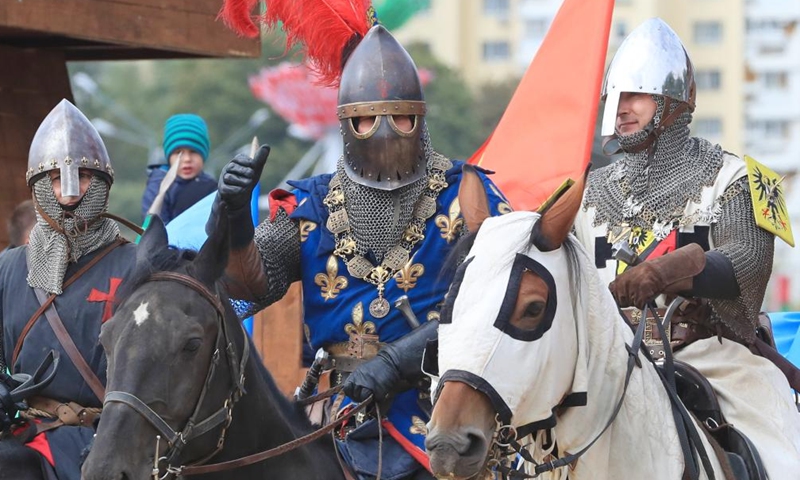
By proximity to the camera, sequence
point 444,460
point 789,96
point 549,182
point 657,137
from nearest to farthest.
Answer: point 444,460, point 657,137, point 549,182, point 789,96

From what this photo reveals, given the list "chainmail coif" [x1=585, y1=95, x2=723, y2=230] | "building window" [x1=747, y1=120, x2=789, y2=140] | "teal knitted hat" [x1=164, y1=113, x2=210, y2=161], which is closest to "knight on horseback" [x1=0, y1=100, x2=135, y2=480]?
"chainmail coif" [x1=585, y1=95, x2=723, y2=230]

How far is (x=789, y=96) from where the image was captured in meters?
81.1

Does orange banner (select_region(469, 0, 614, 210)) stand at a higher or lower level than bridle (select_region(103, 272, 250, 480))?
higher

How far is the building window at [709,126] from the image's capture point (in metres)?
84.2

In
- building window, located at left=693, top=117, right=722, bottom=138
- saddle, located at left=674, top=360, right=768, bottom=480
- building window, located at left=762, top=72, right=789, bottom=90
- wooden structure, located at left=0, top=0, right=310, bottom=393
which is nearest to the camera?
saddle, located at left=674, top=360, right=768, bottom=480

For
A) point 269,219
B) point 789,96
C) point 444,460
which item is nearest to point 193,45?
point 269,219

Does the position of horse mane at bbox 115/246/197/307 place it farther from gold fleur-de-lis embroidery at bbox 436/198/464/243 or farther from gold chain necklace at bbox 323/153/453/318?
gold fleur-de-lis embroidery at bbox 436/198/464/243

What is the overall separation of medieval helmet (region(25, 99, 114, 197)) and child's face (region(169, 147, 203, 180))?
331 centimetres

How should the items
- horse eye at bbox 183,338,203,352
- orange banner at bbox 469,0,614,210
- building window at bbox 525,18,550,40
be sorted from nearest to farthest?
horse eye at bbox 183,338,203,352 < orange banner at bbox 469,0,614,210 < building window at bbox 525,18,550,40

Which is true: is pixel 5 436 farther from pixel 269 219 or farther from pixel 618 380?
pixel 618 380

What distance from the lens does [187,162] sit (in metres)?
10.6

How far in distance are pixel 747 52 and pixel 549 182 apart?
7915cm

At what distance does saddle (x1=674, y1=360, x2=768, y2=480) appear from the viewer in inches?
226

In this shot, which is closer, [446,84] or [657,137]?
[657,137]
